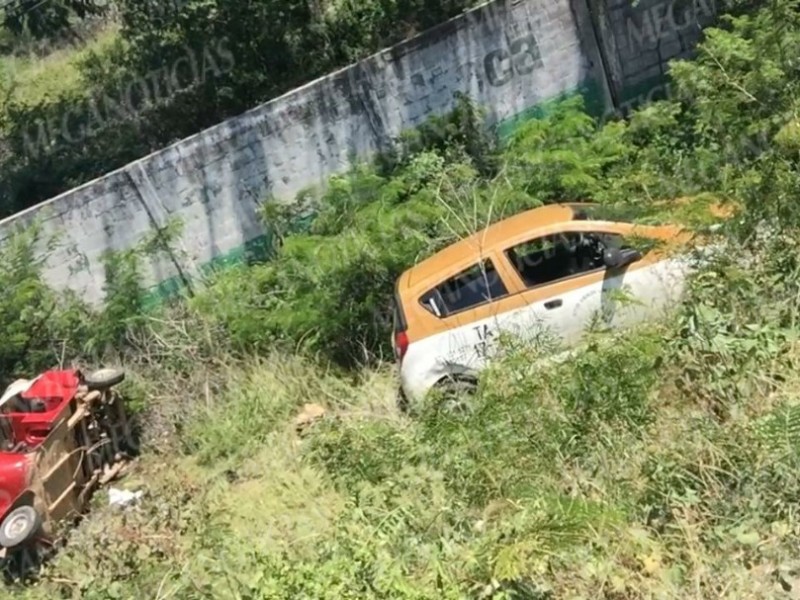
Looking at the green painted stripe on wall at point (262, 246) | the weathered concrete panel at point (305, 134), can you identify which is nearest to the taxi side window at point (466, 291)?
the green painted stripe on wall at point (262, 246)

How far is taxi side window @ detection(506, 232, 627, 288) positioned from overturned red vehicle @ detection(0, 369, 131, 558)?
178 inches

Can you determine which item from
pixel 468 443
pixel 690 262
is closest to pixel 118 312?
pixel 468 443

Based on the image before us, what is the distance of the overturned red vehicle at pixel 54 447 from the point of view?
8.72 m

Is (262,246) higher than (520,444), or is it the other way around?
(262,246)

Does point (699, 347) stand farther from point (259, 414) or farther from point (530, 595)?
point (259, 414)

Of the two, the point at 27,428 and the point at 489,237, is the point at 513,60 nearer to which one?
the point at 489,237

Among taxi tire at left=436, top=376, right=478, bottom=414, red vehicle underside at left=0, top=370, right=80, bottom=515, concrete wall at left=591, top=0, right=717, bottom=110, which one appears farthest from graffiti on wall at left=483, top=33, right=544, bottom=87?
red vehicle underside at left=0, top=370, right=80, bottom=515

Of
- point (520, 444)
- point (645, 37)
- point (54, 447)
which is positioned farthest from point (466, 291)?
point (645, 37)

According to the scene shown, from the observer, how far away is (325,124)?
1252 cm

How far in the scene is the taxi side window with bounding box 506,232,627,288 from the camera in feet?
27.7

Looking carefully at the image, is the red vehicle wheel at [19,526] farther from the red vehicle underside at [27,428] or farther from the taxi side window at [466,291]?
the taxi side window at [466,291]

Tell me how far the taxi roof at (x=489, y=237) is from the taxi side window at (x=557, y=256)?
153mm

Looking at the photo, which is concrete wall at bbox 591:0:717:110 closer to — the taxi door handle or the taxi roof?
the taxi roof

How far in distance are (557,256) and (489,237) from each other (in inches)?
24.9
